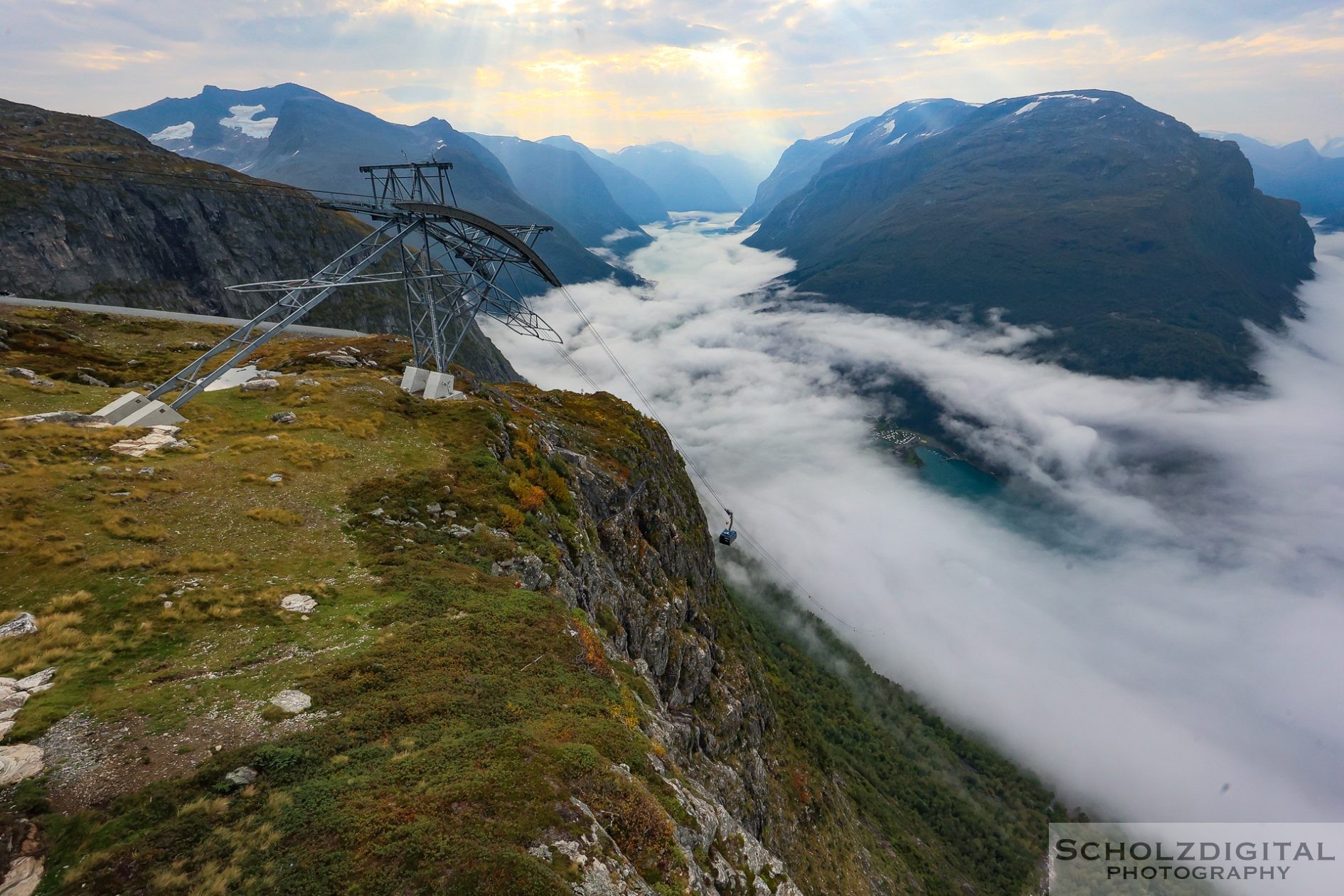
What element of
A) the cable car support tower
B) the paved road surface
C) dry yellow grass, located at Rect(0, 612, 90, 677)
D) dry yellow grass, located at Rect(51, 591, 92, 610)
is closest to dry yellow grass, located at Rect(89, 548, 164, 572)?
dry yellow grass, located at Rect(51, 591, 92, 610)

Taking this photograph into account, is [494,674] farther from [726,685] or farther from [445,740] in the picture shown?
Result: [726,685]

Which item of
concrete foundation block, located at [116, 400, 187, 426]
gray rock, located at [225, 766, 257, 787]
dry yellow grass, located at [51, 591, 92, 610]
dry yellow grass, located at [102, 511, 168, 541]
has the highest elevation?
concrete foundation block, located at [116, 400, 187, 426]

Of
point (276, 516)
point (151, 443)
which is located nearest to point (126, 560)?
point (276, 516)

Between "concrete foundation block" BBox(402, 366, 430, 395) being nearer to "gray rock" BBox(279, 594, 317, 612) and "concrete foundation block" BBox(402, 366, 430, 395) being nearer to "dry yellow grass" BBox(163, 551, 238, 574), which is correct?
"dry yellow grass" BBox(163, 551, 238, 574)

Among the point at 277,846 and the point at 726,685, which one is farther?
the point at 726,685

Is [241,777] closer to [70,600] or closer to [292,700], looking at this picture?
[292,700]

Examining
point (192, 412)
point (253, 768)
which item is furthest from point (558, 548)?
point (192, 412)
